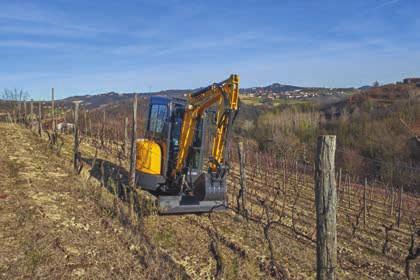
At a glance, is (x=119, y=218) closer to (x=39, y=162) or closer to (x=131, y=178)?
(x=131, y=178)

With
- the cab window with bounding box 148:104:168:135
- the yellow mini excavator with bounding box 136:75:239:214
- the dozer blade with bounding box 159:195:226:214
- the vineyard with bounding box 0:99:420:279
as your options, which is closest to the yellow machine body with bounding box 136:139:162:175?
the yellow mini excavator with bounding box 136:75:239:214

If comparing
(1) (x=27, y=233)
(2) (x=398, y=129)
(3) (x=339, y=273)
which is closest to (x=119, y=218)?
(1) (x=27, y=233)

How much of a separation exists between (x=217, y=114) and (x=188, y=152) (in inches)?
52.1

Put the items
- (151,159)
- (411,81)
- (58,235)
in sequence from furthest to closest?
(411,81)
(151,159)
(58,235)

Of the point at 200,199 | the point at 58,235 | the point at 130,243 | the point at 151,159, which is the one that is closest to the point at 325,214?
the point at 130,243

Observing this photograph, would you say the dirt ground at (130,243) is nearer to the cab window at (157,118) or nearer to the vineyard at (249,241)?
the vineyard at (249,241)

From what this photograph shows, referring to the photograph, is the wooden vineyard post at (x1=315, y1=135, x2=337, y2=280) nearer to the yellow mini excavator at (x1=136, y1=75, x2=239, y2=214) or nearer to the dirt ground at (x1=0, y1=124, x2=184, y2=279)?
the dirt ground at (x1=0, y1=124, x2=184, y2=279)

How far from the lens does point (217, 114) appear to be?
10.9m

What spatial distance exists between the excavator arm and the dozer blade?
33.0 inches

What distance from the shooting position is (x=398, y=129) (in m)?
41.4

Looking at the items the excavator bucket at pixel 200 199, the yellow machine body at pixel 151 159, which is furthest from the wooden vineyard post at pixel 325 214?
the yellow machine body at pixel 151 159

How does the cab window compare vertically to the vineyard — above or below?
above

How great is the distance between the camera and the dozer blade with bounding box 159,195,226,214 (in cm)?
1083

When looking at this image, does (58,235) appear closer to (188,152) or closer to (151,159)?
(151,159)
